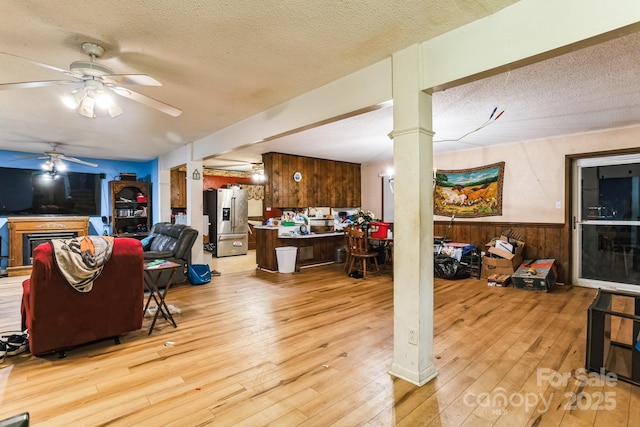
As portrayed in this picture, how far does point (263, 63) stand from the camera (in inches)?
101

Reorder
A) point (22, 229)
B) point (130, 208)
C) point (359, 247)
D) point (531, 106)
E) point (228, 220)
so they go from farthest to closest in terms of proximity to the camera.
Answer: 1. point (228, 220)
2. point (130, 208)
3. point (22, 229)
4. point (359, 247)
5. point (531, 106)

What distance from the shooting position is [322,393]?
2.08 meters

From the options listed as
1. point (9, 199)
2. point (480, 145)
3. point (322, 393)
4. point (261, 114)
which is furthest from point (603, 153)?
point (9, 199)

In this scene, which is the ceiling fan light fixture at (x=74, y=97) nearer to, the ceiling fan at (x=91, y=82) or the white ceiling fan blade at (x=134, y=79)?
the ceiling fan at (x=91, y=82)

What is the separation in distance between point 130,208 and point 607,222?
9257mm

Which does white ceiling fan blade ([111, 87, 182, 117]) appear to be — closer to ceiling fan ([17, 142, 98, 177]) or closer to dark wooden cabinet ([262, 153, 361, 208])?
dark wooden cabinet ([262, 153, 361, 208])

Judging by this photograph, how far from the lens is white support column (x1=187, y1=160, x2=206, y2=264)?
18.3 ft

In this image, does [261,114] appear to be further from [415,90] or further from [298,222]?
[298,222]

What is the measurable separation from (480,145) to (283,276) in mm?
4316

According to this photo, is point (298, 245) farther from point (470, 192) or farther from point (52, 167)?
Answer: point (52, 167)

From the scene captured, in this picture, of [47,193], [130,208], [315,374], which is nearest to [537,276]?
[315,374]

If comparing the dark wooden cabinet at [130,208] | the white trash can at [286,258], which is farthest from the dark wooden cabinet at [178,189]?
the white trash can at [286,258]

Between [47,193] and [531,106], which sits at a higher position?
[531,106]

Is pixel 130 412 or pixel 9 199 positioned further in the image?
pixel 9 199
